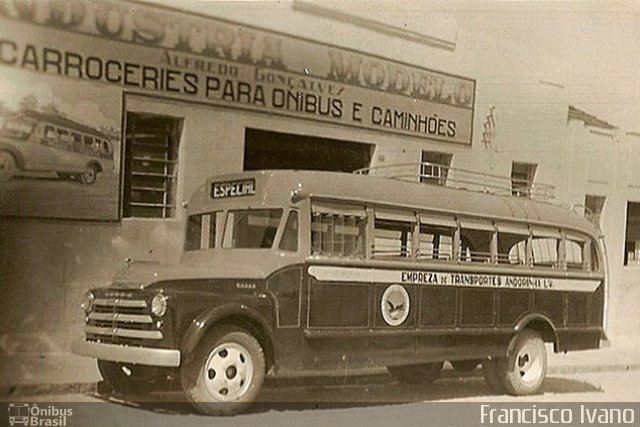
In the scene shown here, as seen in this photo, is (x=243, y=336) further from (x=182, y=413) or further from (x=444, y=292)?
(x=444, y=292)

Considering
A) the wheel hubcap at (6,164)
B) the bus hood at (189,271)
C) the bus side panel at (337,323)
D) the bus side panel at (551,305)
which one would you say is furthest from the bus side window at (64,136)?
the bus side panel at (551,305)

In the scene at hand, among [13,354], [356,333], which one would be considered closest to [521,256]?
[356,333]

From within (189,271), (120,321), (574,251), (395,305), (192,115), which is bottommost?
(120,321)

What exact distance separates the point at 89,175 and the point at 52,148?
22 centimetres

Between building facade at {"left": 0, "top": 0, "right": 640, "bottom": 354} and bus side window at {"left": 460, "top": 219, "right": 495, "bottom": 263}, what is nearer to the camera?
building facade at {"left": 0, "top": 0, "right": 640, "bottom": 354}

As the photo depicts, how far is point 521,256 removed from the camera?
4.71m

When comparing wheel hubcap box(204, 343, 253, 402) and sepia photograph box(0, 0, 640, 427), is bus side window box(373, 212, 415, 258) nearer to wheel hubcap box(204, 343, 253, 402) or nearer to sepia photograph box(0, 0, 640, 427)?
sepia photograph box(0, 0, 640, 427)

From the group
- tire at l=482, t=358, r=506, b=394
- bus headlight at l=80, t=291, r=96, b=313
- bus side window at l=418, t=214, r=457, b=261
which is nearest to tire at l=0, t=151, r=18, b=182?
bus headlight at l=80, t=291, r=96, b=313

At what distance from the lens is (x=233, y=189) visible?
4.16 m

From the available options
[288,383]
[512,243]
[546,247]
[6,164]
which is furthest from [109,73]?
[546,247]

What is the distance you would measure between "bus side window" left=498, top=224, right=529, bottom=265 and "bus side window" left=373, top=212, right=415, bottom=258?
2.07 feet

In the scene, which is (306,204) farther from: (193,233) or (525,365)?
Answer: (525,365)

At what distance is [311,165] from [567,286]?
1745 millimetres

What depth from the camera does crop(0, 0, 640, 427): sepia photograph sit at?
3.96 meters
